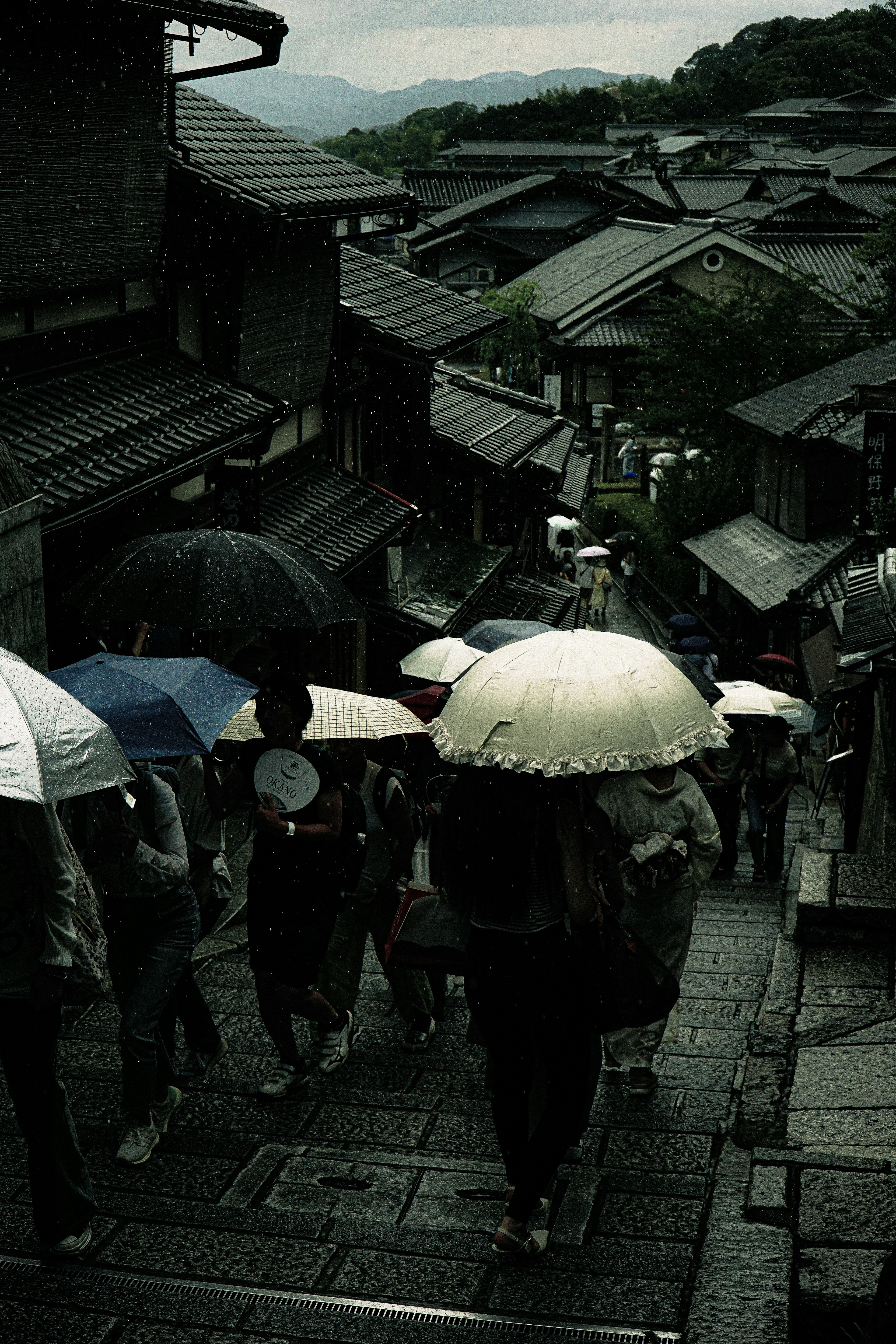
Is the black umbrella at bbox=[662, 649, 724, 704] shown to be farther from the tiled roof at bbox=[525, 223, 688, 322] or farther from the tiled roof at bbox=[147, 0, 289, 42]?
the tiled roof at bbox=[525, 223, 688, 322]

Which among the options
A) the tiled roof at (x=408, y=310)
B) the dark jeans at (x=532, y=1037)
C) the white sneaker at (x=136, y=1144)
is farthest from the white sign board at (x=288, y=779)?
the tiled roof at (x=408, y=310)

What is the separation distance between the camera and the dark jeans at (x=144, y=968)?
17.0ft

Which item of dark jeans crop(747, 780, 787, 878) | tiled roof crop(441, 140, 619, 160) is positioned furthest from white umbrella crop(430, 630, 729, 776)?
tiled roof crop(441, 140, 619, 160)

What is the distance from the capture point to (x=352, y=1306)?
411 cm

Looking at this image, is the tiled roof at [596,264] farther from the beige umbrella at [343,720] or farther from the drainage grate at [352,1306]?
the drainage grate at [352,1306]

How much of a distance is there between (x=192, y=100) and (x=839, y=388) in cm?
1625

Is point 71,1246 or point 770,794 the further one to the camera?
point 770,794

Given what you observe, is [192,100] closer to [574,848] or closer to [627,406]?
[574,848]

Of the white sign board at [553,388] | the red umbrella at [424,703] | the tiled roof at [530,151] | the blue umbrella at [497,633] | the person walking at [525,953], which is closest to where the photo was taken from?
the person walking at [525,953]

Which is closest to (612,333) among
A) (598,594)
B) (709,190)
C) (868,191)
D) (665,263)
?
(665,263)

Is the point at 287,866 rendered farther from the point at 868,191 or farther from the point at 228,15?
the point at 868,191

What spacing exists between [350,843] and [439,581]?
50.0 ft

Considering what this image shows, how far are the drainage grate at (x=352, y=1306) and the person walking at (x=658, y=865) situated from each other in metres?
2.11

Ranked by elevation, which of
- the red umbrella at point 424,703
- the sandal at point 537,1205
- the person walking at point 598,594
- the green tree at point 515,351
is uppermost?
the red umbrella at point 424,703
